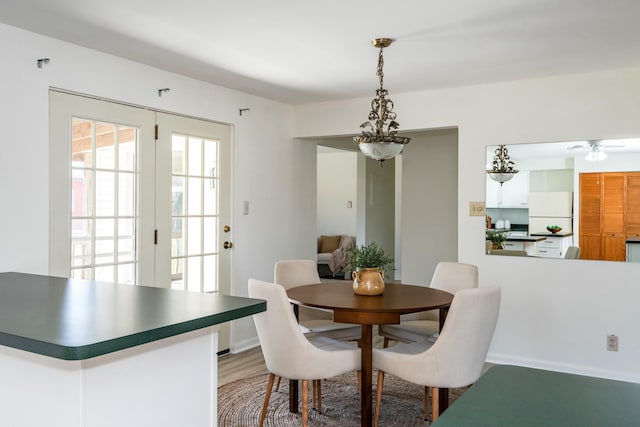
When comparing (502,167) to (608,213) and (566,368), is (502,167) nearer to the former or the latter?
(608,213)

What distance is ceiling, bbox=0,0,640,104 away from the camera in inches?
104

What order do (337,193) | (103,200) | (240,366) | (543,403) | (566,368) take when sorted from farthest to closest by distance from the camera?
1. (337,193)
2. (240,366)
3. (566,368)
4. (103,200)
5. (543,403)

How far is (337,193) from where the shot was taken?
1042 cm

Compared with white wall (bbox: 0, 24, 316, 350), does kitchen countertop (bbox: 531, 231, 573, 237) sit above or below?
below

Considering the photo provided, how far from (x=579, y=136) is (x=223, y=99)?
2.88 meters

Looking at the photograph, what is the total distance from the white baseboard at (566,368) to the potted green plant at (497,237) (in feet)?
2.95

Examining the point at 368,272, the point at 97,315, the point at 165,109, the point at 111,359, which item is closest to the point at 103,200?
the point at 165,109

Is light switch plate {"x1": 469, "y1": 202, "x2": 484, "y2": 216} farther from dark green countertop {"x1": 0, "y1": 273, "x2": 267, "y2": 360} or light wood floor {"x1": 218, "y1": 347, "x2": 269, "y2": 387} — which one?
dark green countertop {"x1": 0, "y1": 273, "x2": 267, "y2": 360}

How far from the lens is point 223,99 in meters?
4.49

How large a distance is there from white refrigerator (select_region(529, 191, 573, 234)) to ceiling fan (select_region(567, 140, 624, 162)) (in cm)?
33

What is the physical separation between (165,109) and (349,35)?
163 cm

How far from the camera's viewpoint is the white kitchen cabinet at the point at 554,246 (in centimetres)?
406

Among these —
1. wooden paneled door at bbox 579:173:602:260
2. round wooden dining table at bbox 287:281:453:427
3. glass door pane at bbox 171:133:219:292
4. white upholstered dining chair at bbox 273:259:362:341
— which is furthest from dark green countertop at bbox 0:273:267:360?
wooden paneled door at bbox 579:173:602:260

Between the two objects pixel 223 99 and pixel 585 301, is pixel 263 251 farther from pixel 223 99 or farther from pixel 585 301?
pixel 585 301
